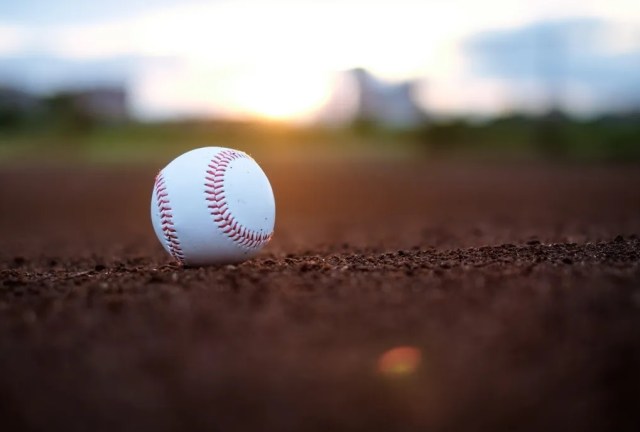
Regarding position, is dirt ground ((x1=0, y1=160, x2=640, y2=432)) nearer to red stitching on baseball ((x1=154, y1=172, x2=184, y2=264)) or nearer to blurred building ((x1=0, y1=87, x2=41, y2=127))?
red stitching on baseball ((x1=154, y1=172, x2=184, y2=264))

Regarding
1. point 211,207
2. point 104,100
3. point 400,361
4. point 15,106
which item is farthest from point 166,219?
point 104,100

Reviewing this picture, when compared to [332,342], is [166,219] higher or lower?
higher

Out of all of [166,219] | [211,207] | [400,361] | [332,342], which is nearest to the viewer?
[400,361]

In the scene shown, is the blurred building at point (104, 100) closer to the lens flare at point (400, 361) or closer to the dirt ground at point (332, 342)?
the dirt ground at point (332, 342)

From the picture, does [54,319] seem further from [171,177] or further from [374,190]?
[374,190]

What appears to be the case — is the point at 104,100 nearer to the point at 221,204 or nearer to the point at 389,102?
the point at 389,102

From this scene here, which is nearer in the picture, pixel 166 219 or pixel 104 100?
pixel 166 219

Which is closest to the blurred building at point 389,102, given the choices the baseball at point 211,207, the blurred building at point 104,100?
the blurred building at point 104,100
